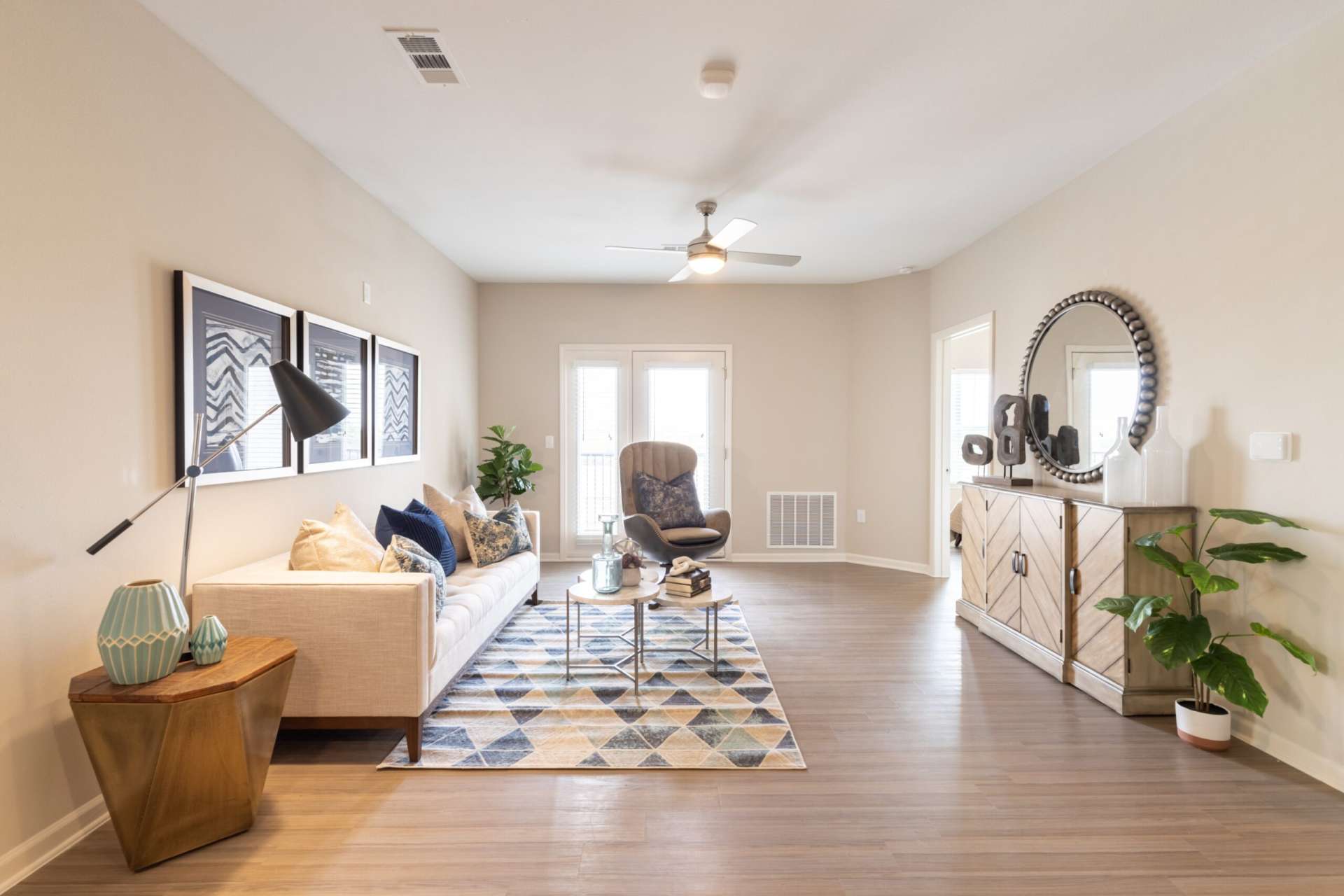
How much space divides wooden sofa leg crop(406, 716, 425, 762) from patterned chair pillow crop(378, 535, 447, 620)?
1.30 ft

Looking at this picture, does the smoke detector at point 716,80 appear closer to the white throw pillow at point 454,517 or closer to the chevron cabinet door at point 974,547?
the white throw pillow at point 454,517

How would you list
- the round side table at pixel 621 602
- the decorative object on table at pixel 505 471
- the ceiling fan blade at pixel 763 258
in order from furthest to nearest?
the decorative object on table at pixel 505 471, the ceiling fan blade at pixel 763 258, the round side table at pixel 621 602

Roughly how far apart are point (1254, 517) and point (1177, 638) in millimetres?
538

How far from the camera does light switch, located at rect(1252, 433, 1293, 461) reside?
8.05 ft

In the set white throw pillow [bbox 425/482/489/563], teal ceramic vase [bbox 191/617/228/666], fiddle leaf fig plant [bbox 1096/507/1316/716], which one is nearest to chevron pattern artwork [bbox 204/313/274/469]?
teal ceramic vase [bbox 191/617/228/666]

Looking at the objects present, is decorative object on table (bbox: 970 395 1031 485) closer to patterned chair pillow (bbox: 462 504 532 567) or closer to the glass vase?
the glass vase

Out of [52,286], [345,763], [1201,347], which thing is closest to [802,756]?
[345,763]

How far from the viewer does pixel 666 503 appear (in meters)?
5.14

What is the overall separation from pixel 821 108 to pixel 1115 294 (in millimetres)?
1843

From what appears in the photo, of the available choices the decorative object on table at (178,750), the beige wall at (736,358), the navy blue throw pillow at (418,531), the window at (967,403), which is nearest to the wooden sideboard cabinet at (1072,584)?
the beige wall at (736,358)

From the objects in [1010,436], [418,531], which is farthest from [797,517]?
[418,531]

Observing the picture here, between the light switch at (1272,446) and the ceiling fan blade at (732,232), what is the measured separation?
7.67ft

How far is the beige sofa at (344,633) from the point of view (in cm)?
238

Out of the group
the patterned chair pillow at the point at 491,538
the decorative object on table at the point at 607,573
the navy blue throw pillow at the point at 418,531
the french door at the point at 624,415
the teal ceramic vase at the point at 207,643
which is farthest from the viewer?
the french door at the point at 624,415
